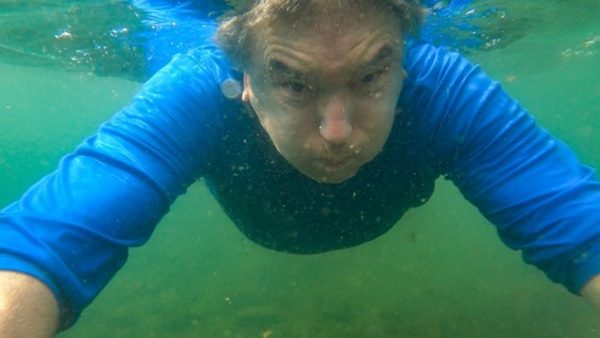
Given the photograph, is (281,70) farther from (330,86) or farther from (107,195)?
(107,195)

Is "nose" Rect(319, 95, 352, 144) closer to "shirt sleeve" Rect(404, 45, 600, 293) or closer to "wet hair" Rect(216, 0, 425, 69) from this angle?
"wet hair" Rect(216, 0, 425, 69)

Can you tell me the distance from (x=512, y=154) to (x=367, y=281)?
33.8 feet

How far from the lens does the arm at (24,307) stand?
2232 mm

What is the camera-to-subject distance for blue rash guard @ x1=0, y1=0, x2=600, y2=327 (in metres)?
2.51

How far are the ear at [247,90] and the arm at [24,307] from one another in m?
1.70

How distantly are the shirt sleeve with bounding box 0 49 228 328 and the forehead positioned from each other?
2.44 ft

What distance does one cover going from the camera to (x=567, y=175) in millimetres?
2871

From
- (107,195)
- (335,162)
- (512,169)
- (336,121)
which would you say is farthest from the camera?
(335,162)

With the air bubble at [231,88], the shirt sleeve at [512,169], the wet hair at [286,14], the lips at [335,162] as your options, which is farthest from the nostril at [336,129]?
the air bubble at [231,88]

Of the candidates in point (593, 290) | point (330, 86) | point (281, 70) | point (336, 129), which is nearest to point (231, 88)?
point (281, 70)

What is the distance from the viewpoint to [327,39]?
2.89 m

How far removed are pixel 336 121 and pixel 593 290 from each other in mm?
1679

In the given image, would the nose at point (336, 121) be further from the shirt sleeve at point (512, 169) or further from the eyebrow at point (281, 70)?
the shirt sleeve at point (512, 169)

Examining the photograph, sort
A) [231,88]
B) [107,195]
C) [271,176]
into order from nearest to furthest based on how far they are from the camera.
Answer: [107,195], [231,88], [271,176]
